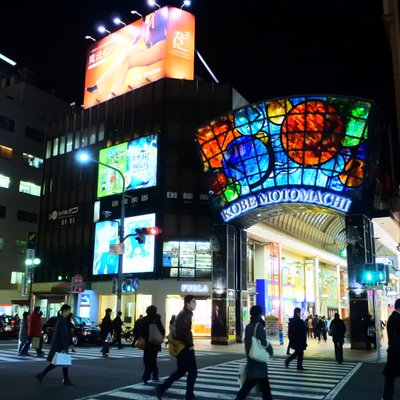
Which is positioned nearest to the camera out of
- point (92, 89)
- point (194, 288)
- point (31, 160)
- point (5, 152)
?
point (194, 288)

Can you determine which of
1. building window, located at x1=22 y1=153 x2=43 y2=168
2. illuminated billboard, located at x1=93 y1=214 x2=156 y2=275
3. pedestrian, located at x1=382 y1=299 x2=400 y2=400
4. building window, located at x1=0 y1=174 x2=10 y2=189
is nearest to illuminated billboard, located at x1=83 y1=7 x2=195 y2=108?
illuminated billboard, located at x1=93 y1=214 x2=156 y2=275

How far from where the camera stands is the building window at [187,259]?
35.7 meters

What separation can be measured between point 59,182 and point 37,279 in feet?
30.3

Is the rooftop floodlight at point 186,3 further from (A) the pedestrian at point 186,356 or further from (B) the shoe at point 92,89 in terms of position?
(A) the pedestrian at point 186,356

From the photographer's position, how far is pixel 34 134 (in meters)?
60.1

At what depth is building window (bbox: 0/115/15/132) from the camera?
186 feet

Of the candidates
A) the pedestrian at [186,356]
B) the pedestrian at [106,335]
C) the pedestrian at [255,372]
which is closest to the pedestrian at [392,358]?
the pedestrian at [255,372]

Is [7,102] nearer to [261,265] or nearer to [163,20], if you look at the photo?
[163,20]

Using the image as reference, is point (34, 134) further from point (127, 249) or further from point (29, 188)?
point (127, 249)

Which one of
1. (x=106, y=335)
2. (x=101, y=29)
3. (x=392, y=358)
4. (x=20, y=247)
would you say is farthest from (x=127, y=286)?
(x=20, y=247)

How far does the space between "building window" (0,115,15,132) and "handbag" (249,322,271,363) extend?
5548cm

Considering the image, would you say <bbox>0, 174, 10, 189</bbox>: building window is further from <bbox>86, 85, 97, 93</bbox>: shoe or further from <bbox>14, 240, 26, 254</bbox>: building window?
<bbox>86, 85, 97, 93</bbox>: shoe

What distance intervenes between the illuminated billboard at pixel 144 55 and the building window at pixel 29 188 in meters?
16.8

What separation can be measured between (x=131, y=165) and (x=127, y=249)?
6.67m
